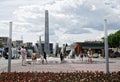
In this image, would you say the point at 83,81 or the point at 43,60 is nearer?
the point at 83,81

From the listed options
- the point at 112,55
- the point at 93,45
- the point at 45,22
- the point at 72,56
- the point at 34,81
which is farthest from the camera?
the point at 93,45

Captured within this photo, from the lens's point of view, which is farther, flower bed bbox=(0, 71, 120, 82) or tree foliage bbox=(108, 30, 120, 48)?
tree foliage bbox=(108, 30, 120, 48)

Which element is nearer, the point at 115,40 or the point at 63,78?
the point at 63,78

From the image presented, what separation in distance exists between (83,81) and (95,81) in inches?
22.7

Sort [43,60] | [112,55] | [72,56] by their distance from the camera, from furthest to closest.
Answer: [112,55], [72,56], [43,60]

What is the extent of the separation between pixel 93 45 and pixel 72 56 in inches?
2445

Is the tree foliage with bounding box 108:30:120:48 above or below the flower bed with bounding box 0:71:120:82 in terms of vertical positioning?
above

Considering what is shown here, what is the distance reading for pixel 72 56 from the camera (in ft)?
206

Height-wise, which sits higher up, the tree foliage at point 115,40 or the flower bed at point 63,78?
the tree foliage at point 115,40

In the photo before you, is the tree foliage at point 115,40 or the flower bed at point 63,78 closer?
the flower bed at point 63,78

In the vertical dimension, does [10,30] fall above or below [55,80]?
above

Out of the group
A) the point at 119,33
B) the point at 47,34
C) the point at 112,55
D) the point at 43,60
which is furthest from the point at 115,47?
the point at 43,60

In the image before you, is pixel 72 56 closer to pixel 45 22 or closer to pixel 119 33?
pixel 45 22

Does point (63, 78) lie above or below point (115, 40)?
below
